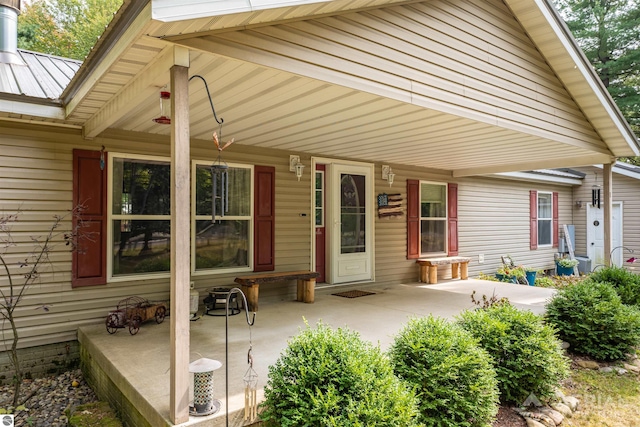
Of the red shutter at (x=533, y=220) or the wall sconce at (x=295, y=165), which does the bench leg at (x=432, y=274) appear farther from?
the red shutter at (x=533, y=220)

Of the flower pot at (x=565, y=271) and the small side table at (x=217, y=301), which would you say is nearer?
the small side table at (x=217, y=301)

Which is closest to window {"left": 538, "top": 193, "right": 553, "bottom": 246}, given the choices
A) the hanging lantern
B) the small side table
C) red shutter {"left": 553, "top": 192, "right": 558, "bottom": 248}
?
red shutter {"left": 553, "top": 192, "right": 558, "bottom": 248}

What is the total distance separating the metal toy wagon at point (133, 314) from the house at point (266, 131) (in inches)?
6.6

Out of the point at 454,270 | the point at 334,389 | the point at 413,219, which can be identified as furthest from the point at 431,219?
the point at 334,389

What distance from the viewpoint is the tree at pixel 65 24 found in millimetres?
14119

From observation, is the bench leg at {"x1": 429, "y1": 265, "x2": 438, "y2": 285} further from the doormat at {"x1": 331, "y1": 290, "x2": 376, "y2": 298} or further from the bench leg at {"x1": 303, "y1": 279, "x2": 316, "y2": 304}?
the bench leg at {"x1": 303, "y1": 279, "x2": 316, "y2": 304}

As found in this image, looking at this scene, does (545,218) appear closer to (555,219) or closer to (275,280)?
(555,219)

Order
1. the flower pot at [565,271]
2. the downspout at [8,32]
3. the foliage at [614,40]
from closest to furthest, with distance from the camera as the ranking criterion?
the downspout at [8,32], the flower pot at [565,271], the foliage at [614,40]

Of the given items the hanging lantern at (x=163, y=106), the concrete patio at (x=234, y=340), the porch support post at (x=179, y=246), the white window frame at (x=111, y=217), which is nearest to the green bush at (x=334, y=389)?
the concrete patio at (x=234, y=340)

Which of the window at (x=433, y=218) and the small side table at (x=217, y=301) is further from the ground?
the window at (x=433, y=218)

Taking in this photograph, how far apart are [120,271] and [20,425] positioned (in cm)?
185

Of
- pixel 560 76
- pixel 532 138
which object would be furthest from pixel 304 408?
pixel 560 76

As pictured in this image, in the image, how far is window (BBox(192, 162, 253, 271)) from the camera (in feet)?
17.8

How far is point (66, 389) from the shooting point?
4.02 meters
